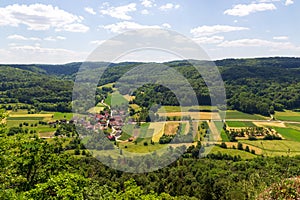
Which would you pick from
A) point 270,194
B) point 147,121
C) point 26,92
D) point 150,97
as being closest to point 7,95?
point 26,92

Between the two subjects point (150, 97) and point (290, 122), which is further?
point (290, 122)

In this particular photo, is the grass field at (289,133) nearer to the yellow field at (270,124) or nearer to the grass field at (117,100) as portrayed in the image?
the yellow field at (270,124)

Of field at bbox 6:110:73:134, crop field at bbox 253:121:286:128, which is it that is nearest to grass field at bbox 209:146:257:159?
crop field at bbox 253:121:286:128

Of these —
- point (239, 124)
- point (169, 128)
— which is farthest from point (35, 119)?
point (169, 128)

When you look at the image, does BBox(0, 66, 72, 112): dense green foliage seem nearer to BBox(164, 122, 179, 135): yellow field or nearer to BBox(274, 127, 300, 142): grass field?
BBox(164, 122, 179, 135): yellow field

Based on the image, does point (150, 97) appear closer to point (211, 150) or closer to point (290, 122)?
point (211, 150)

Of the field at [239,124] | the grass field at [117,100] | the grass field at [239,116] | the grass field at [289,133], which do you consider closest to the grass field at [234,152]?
the grass field at [289,133]

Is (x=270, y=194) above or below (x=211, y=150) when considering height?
above

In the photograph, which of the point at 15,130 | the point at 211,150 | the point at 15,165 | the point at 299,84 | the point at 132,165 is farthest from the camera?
the point at 299,84
